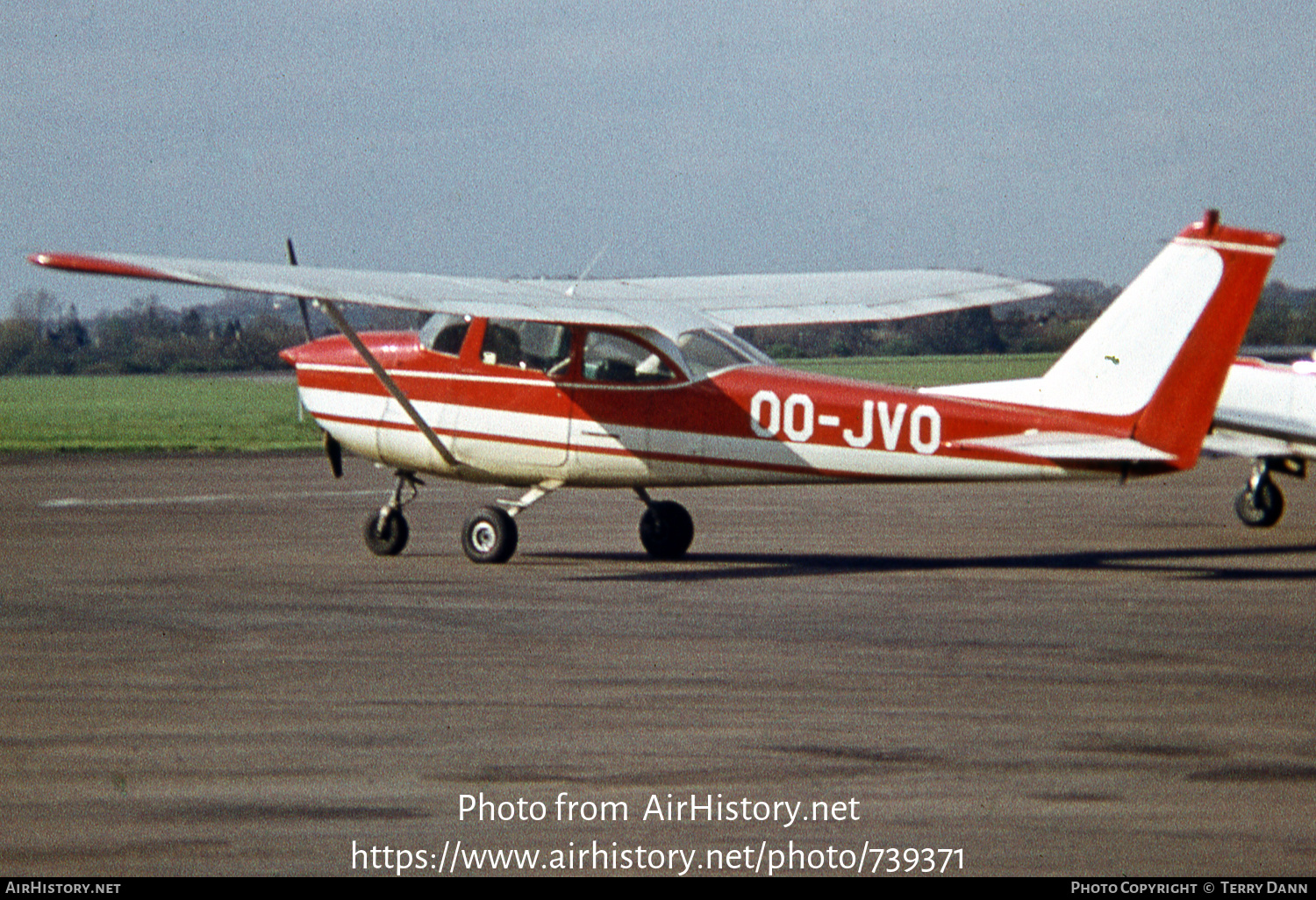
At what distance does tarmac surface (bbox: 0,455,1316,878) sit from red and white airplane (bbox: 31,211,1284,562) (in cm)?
86

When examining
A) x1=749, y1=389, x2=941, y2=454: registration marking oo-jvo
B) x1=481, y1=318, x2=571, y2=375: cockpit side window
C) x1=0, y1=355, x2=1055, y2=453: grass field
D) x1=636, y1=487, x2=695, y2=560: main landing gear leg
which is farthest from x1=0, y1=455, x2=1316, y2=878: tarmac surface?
x1=0, y1=355, x2=1055, y2=453: grass field

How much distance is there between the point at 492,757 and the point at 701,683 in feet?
6.44

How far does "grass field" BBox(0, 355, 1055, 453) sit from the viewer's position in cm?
3812

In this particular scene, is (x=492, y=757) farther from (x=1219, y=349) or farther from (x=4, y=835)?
(x=1219, y=349)

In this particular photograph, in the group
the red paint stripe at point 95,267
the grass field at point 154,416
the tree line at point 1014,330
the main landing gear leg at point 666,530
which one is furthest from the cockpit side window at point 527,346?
the grass field at point 154,416

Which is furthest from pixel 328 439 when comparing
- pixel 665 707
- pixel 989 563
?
pixel 665 707

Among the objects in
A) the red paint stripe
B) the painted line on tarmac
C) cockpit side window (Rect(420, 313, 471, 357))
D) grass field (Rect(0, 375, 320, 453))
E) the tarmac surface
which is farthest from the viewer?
grass field (Rect(0, 375, 320, 453))

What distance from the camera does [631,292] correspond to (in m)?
17.2

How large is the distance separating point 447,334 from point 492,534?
1789mm

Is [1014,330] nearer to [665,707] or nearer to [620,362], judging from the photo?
[620,362]

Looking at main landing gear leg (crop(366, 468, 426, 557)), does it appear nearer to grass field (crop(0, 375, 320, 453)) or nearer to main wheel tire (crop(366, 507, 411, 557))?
main wheel tire (crop(366, 507, 411, 557))

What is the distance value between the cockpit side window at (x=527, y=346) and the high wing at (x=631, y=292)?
0.26 meters

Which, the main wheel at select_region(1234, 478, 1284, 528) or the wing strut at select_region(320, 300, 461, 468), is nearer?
the wing strut at select_region(320, 300, 461, 468)
